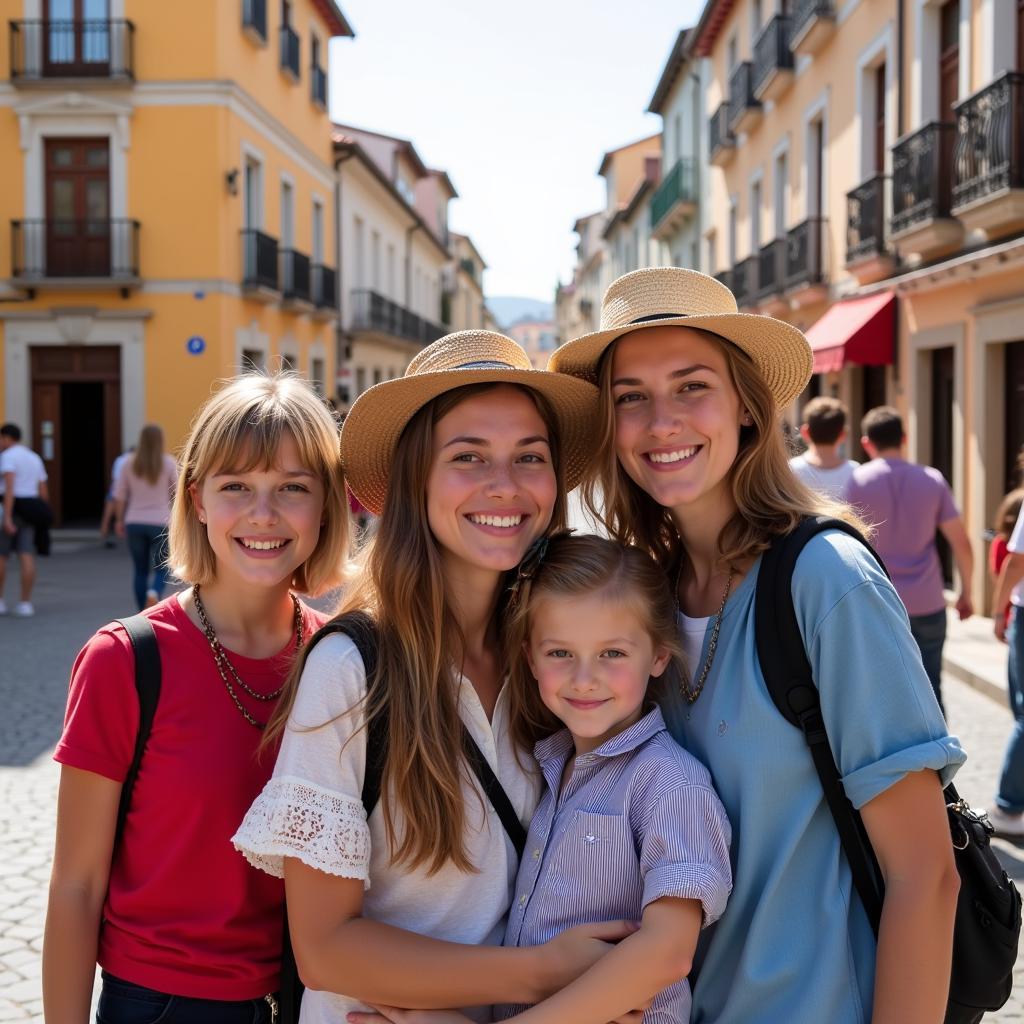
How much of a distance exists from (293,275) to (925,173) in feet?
50.1

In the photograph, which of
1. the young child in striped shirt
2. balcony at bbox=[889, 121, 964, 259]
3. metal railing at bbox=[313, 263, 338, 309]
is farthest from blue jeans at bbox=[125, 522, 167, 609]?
metal railing at bbox=[313, 263, 338, 309]

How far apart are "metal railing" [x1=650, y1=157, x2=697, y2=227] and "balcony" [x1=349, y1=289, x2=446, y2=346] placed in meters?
7.73

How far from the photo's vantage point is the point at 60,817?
2.09 m

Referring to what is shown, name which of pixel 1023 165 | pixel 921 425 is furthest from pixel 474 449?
pixel 921 425

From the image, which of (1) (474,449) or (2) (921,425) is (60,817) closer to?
(1) (474,449)

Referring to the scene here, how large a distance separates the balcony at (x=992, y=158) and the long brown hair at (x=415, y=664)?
9246 mm

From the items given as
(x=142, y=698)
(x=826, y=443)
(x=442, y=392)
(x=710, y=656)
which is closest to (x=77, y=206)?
(x=826, y=443)

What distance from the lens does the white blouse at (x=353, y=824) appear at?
6.23 ft

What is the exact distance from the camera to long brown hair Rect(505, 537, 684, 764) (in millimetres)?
2188

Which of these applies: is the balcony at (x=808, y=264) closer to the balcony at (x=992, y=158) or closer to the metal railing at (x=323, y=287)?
the balcony at (x=992, y=158)

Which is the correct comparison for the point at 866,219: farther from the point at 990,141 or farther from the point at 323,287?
the point at 323,287

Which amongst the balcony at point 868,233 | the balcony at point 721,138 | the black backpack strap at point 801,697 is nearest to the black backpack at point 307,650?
the black backpack strap at point 801,697

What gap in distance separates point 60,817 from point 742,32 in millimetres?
24813

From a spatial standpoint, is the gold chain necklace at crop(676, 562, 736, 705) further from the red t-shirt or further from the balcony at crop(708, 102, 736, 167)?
the balcony at crop(708, 102, 736, 167)
